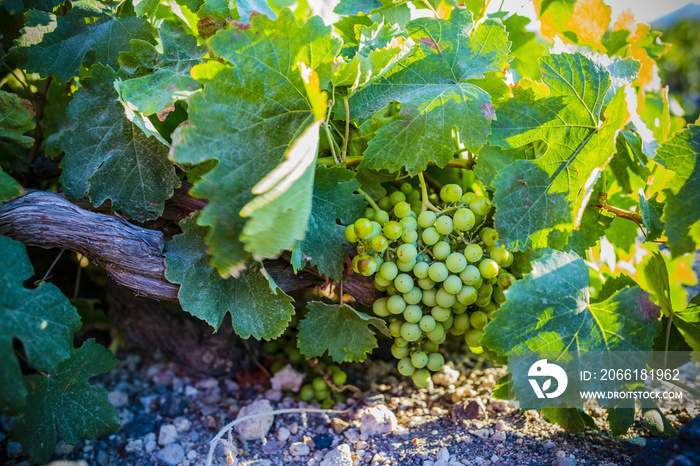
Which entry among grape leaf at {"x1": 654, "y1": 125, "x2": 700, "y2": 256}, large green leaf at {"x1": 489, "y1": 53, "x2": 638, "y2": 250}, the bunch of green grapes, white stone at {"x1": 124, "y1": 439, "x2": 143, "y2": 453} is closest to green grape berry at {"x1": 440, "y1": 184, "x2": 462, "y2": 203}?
the bunch of green grapes

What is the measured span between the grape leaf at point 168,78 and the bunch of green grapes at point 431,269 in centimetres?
53

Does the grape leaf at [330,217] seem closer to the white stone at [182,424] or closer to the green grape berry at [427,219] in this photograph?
the green grape berry at [427,219]

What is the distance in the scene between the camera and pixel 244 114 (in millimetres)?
1024

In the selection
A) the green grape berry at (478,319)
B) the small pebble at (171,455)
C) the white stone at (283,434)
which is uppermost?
the green grape berry at (478,319)

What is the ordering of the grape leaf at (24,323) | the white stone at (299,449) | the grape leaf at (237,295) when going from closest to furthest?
the grape leaf at (24,323) → the grape leaf at (237,295) → the white stone at (299,449)

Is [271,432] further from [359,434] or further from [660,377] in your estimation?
[660,377]

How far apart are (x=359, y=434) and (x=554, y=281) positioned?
654 mm

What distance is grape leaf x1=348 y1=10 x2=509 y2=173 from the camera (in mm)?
1091

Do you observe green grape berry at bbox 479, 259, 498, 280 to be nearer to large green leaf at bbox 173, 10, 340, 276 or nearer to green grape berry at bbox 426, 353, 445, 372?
green grape berry at bbox 426, 353, 445, 372

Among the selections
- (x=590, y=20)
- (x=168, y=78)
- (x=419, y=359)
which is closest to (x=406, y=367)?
(x=419, y=359)

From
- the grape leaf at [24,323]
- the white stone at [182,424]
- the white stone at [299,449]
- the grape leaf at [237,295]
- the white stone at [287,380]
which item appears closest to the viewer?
the grape leaf at [24,323]

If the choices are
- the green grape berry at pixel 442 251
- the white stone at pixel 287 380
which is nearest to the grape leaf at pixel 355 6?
the green grape berry at pixel 442 251

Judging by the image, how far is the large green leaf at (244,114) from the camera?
94 cm

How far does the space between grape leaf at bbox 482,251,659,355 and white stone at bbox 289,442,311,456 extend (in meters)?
0.56
